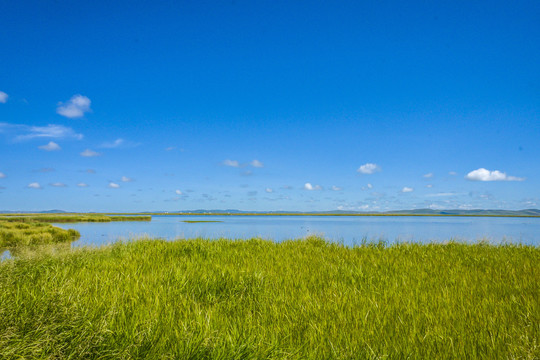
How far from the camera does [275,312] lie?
4.18 meters

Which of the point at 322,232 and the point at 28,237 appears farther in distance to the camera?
the point at 28,237

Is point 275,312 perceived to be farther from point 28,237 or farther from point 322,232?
point 28,237

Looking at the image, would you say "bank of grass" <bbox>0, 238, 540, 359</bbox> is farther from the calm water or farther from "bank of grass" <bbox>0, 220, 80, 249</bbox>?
"bank of grass" <bbox>0, 220, 80, 249</bbox>

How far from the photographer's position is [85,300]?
4.08m

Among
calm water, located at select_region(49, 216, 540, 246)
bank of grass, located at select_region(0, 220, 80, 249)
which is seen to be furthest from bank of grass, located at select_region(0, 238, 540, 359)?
bank of grass, located at select_region(0, 220, 80, 249)

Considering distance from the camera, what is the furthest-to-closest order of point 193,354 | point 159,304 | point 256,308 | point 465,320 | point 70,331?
point 256,308
point 159,304
point 465,320
point 70,331
point 193,354

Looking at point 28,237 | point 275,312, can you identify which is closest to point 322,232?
point 275,312

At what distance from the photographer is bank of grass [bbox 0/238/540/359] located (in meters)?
3.10

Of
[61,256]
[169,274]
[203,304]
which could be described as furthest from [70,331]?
[61,256]

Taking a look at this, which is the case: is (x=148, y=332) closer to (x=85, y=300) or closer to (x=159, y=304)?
(x=159, y=304)

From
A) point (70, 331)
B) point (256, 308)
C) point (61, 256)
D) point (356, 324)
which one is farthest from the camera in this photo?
point (61, 256)

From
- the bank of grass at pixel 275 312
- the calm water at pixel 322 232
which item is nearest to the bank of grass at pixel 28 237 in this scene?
the calm water at pixel 322 232

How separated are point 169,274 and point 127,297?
1282 mm

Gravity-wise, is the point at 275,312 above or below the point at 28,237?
above
